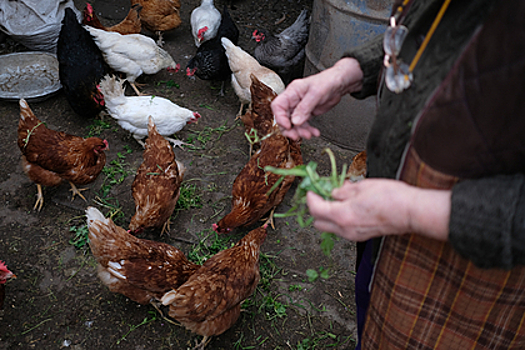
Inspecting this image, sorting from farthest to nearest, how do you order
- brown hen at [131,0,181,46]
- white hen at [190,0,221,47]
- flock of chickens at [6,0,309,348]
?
brown hen at [131,0,181,46] → white hen at [190,0,221,47] → flock of chickens at [6,0,309,348]

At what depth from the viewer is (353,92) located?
4.89 ft

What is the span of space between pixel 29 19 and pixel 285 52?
11.1ft

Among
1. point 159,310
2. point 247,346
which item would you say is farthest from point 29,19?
point 247,346

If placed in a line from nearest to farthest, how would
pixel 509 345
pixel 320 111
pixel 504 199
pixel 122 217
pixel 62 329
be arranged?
pixel 504 199
pixel 509 345
pixel 320 111
pixel 62 329
pixel 122 217

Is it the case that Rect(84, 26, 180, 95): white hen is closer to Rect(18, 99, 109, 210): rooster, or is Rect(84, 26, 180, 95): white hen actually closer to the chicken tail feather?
the chicken tail feather

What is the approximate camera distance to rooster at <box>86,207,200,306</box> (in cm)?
251

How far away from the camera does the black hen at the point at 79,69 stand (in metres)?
4.15

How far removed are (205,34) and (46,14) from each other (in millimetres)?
2106

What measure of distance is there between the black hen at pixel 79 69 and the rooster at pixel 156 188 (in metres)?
1.24

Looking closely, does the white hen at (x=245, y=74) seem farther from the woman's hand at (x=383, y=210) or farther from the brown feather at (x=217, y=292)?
the woman's hand at (x=383, y=210)

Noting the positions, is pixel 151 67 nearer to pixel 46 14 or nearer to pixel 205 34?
pixel 205 34

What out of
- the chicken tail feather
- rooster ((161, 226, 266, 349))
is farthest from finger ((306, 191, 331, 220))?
the chicken tail feather

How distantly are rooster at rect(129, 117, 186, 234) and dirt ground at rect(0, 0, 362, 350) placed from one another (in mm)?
289

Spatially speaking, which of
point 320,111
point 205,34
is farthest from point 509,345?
point 205,34
